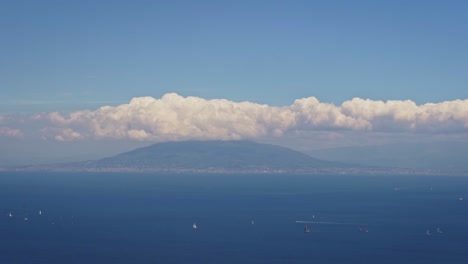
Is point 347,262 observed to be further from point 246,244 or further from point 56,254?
point 56,254

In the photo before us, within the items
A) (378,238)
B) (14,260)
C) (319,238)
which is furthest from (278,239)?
(14,260)

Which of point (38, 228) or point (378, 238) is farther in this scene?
point (38, 228)

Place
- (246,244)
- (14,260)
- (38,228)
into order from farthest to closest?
(38,228)
(246,244)
(14,260)

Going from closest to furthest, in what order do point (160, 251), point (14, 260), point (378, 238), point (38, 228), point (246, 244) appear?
point (14, 260), point (160, 251), point (246, 244), point (378, 238), point (38, 228)

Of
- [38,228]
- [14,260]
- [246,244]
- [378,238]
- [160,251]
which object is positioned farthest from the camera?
[38,228]

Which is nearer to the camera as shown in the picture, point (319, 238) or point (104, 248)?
point (104, 248)

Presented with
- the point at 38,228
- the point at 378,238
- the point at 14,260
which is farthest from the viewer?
the point at 38,228

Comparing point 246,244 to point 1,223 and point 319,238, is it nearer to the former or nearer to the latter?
point 319,238

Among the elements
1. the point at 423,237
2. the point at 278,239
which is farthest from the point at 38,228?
the point at 423,237
